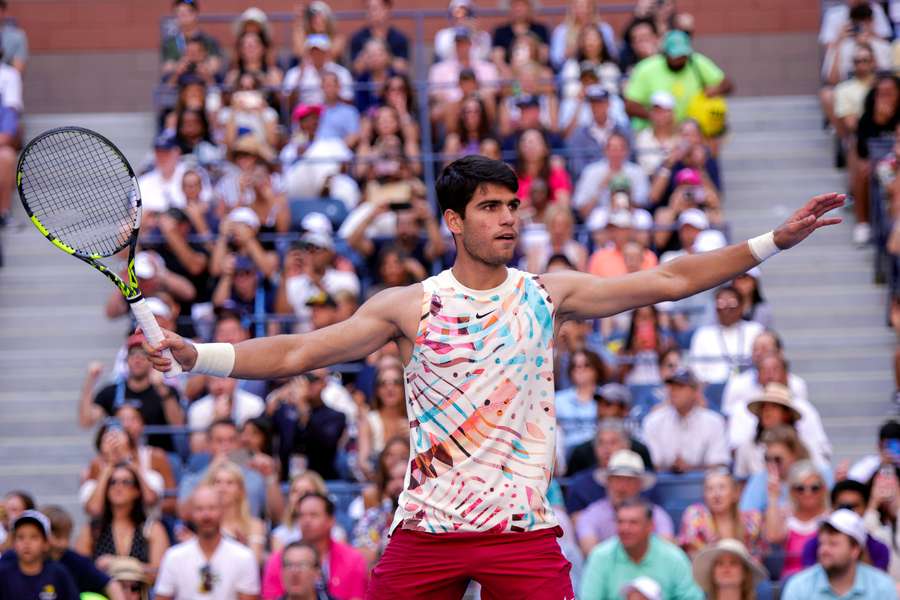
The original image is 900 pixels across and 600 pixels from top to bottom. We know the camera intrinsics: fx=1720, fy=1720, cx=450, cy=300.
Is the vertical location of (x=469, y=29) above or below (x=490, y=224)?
above

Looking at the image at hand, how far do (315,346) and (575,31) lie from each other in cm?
1081

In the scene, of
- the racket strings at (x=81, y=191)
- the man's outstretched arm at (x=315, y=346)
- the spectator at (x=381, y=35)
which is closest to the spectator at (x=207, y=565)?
the racket strings at (x=81, y=191)

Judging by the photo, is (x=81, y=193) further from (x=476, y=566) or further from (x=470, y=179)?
(x=476, y=566)

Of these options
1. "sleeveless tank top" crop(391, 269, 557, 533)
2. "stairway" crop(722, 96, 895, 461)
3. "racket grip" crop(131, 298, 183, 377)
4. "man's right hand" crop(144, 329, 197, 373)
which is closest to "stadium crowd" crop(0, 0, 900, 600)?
"stairway" crop(722, 96, 895, 461)

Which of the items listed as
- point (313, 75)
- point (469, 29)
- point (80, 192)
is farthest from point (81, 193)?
point (469, 29)

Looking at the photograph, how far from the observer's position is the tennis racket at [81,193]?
6.18 meters

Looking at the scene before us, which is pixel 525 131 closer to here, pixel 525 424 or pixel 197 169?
pixel 197 169

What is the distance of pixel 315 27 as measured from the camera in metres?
16.1

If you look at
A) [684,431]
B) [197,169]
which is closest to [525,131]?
[197,169]

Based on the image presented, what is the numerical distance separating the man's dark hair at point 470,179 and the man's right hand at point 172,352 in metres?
1.08

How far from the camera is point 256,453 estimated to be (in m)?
11.7

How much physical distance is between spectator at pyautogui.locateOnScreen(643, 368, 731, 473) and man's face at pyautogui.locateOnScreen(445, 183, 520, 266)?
5.71 meters

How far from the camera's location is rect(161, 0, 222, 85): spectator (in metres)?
16.0

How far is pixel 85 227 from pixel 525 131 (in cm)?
861
